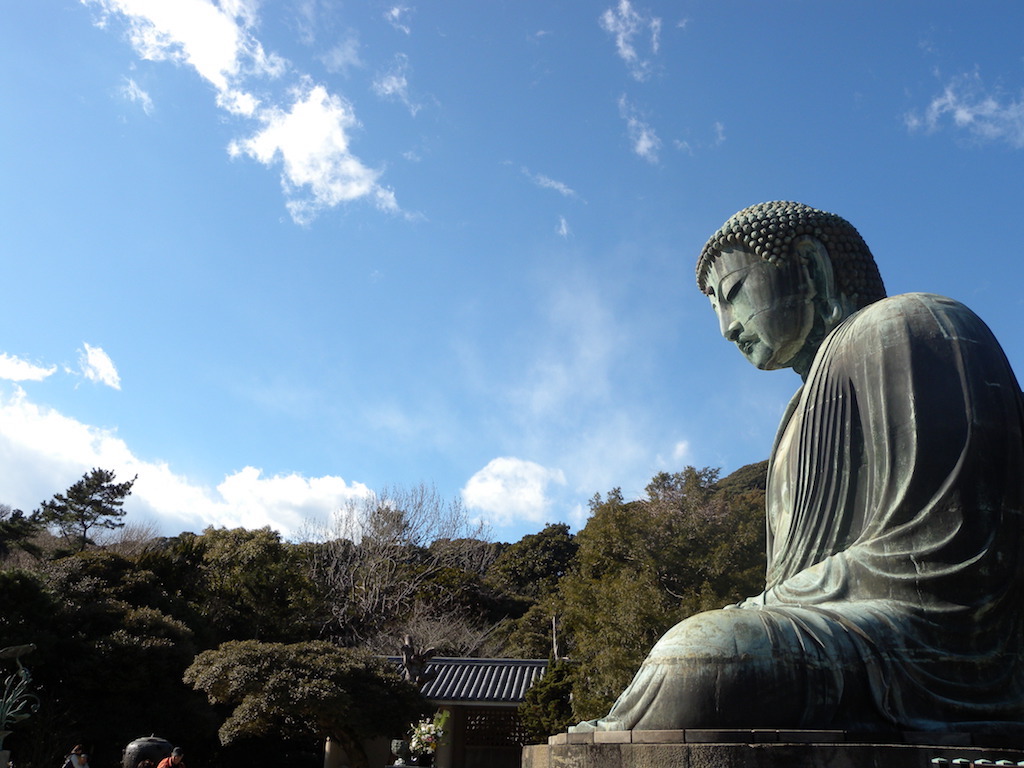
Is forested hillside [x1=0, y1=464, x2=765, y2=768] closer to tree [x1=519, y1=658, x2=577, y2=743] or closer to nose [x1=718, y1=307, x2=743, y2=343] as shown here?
tree [x1=519, y1=658, x2=577, y2=743]

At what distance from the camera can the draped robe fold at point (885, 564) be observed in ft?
10.5

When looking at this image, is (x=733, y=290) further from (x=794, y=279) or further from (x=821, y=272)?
(x=821, y=272)

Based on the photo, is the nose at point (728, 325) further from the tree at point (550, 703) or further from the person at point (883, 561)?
the tree at point (550, 703)

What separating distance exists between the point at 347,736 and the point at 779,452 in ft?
39.9

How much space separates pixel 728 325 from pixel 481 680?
648 inches

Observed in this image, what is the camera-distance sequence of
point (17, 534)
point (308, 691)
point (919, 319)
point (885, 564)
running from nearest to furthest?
1. point (885, 564)
2. point (919, 319)
3. point (308, 691)
4. point (17, 534)

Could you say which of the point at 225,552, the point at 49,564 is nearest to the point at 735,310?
the point at 49,564

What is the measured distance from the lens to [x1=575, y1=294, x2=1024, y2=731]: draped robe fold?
3.21m

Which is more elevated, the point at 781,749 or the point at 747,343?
the point at 747,343

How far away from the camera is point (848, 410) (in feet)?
14.1

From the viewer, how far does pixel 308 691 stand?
510 inches

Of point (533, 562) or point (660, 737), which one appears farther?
point (533, 562)

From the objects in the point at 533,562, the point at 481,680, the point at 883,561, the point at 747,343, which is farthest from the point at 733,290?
the point at 533,562

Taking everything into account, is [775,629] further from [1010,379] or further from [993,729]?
[1010,379]
